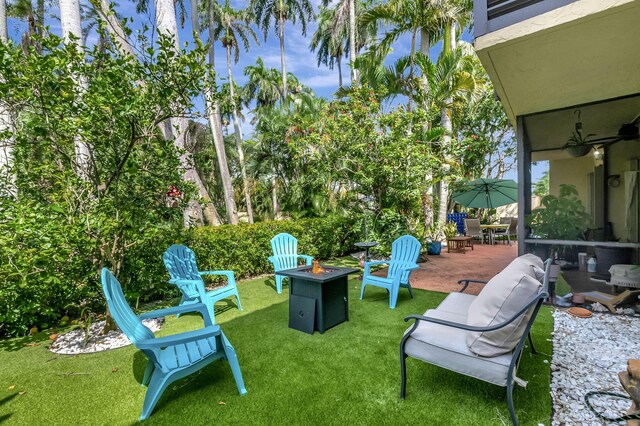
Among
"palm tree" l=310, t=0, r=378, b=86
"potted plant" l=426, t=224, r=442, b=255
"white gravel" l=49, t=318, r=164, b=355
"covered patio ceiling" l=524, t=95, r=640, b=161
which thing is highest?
"palm tree" l=310, t=0, r=378, b=86

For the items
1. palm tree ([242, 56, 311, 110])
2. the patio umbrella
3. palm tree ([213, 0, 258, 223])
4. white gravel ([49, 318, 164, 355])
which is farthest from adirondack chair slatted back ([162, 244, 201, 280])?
palm tree ([242, 56, 311, 110])

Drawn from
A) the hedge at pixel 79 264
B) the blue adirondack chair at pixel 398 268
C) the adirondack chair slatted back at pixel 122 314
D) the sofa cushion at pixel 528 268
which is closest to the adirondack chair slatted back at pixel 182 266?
the hedge at pixel 79 264

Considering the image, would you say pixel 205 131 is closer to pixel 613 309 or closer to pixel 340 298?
pixel 340 298

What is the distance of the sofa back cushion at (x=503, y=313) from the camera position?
6.15ft

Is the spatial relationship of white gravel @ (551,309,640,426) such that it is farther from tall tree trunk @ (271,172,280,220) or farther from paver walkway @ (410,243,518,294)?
tall tree trunk @ (271,172,280,220)

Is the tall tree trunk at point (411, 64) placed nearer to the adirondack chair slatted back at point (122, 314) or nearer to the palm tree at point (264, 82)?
the adirondack chair slatted back at point (122, 314)

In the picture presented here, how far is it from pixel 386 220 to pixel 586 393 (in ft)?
15.6

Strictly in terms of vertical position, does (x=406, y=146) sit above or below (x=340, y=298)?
above

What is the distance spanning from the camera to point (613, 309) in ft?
12.1

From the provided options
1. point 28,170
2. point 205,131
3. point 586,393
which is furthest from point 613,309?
point 205,131

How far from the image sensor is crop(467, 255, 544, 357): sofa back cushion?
1876 mm

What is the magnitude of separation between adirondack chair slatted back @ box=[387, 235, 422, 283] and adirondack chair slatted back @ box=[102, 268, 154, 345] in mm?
3256

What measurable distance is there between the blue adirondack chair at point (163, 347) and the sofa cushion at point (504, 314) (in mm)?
1814

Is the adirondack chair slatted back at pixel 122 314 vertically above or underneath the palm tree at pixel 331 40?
underneath
